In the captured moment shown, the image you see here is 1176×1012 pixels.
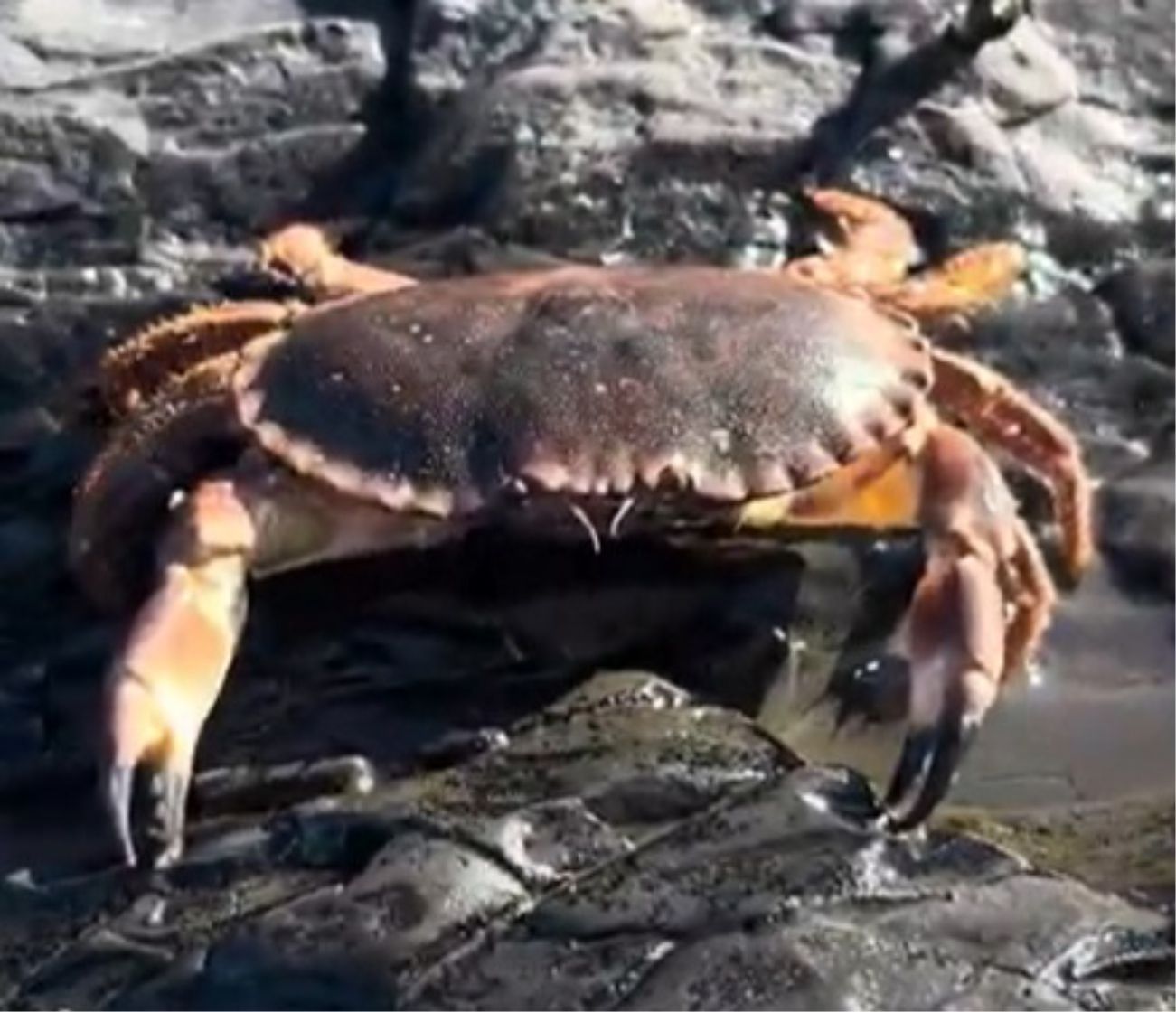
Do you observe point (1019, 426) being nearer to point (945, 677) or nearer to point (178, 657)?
point (945, 677)

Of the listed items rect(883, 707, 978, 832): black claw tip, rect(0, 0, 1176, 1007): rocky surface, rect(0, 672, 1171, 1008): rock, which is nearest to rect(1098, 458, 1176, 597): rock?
rect(0, 0, 1176, 1007): rocky surface

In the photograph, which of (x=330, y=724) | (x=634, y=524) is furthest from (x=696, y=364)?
(x=330, y=724)

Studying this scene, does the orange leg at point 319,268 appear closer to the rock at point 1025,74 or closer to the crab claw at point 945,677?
the crab claw at point 945,677

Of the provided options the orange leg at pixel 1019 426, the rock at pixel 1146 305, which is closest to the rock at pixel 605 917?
the orange leg at pixel 1019 426

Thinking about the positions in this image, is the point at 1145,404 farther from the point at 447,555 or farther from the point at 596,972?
the point at 596,972

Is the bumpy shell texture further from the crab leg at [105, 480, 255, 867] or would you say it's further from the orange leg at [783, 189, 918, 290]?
the orange leg at [783, 189, 918, 290]
